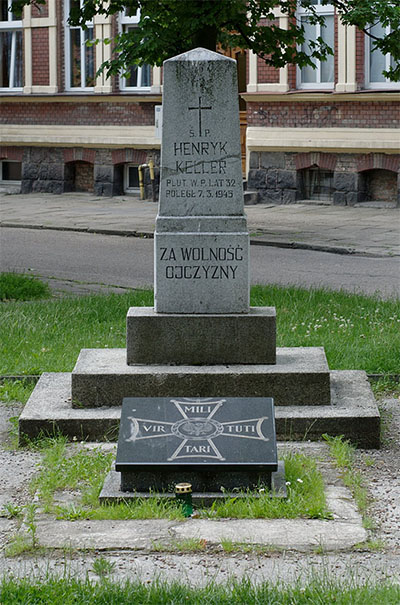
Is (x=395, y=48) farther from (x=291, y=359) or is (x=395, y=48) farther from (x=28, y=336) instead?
(x=291, y=359)

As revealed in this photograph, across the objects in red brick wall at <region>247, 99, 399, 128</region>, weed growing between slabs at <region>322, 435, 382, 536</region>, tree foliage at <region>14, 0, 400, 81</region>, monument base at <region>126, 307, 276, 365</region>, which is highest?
tree foliage at <region>14, 0, 400, 81</region>

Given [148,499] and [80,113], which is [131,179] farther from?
[148,499]

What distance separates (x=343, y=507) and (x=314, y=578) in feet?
3.45

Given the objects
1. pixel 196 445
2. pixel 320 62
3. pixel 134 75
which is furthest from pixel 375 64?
pixel 196 445

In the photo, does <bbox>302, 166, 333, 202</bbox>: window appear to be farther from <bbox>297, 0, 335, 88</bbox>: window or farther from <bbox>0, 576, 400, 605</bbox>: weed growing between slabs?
<bbox>0, 576, 400, 605</bbox>: weed growing between slabs

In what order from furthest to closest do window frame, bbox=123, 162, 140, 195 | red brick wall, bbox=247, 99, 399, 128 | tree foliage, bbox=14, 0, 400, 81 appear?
1. window frame, bbox=123, 162, 140, 195
2. red brick wall, bbox=247, 99, 399, 128
3. tree foliage, bbox=14, 0, 400, 81

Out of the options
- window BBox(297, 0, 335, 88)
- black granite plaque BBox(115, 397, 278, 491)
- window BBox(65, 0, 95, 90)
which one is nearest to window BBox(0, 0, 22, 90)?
window BBox(65, 0, 95, 90)

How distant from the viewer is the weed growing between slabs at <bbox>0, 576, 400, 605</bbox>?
14.5 ft

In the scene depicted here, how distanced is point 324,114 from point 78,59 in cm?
685

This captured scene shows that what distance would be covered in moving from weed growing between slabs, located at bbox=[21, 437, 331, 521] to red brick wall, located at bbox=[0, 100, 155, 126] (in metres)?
19.1

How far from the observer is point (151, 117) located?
81.3ft

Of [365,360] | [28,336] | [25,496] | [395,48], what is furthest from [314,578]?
[395,48]

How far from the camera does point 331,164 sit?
2227cm

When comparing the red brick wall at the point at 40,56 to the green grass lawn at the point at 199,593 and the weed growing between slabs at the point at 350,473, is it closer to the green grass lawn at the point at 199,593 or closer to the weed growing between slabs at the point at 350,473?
the weed growing between slabs at the point at 350,473
